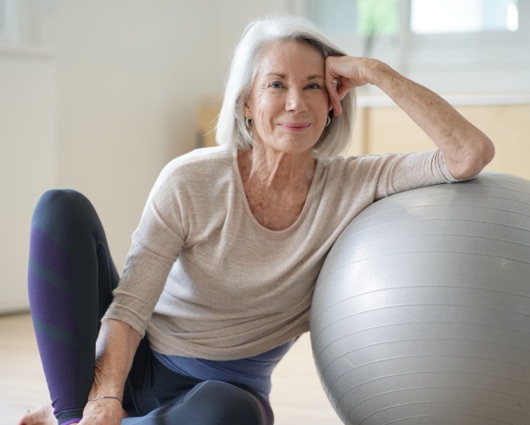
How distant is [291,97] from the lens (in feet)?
6.04

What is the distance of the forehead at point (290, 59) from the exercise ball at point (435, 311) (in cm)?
32

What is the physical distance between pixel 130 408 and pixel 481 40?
3.18 metres

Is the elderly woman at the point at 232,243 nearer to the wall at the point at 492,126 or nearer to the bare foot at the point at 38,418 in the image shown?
the bare foot at the point at 38,418

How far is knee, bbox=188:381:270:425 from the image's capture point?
1.75 metres

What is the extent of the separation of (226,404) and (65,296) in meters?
0.36

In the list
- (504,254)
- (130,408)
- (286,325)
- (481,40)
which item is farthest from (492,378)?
(481,40)

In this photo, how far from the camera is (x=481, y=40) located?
15.2ft

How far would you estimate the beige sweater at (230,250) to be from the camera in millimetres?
1834

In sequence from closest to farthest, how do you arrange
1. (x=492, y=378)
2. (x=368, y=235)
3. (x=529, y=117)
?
(x=492, y=378) → (x=368, y=235) → (x=529, y=117)

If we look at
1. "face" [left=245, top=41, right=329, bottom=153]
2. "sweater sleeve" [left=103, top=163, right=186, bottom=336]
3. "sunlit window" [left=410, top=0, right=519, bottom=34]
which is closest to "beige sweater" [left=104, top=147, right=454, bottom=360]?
"sweater sleeve" [left=103, top=163, right=186, bottom=336]

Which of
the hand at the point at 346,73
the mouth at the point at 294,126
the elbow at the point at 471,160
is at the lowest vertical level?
the elbow at the point at 471,160

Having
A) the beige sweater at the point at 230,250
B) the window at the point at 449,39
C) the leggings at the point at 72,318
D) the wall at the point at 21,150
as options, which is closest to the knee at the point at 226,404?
the leggings at the point at 72,318

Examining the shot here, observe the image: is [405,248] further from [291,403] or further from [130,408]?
[291,403]

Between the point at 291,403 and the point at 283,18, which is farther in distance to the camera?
the point at 291,403
